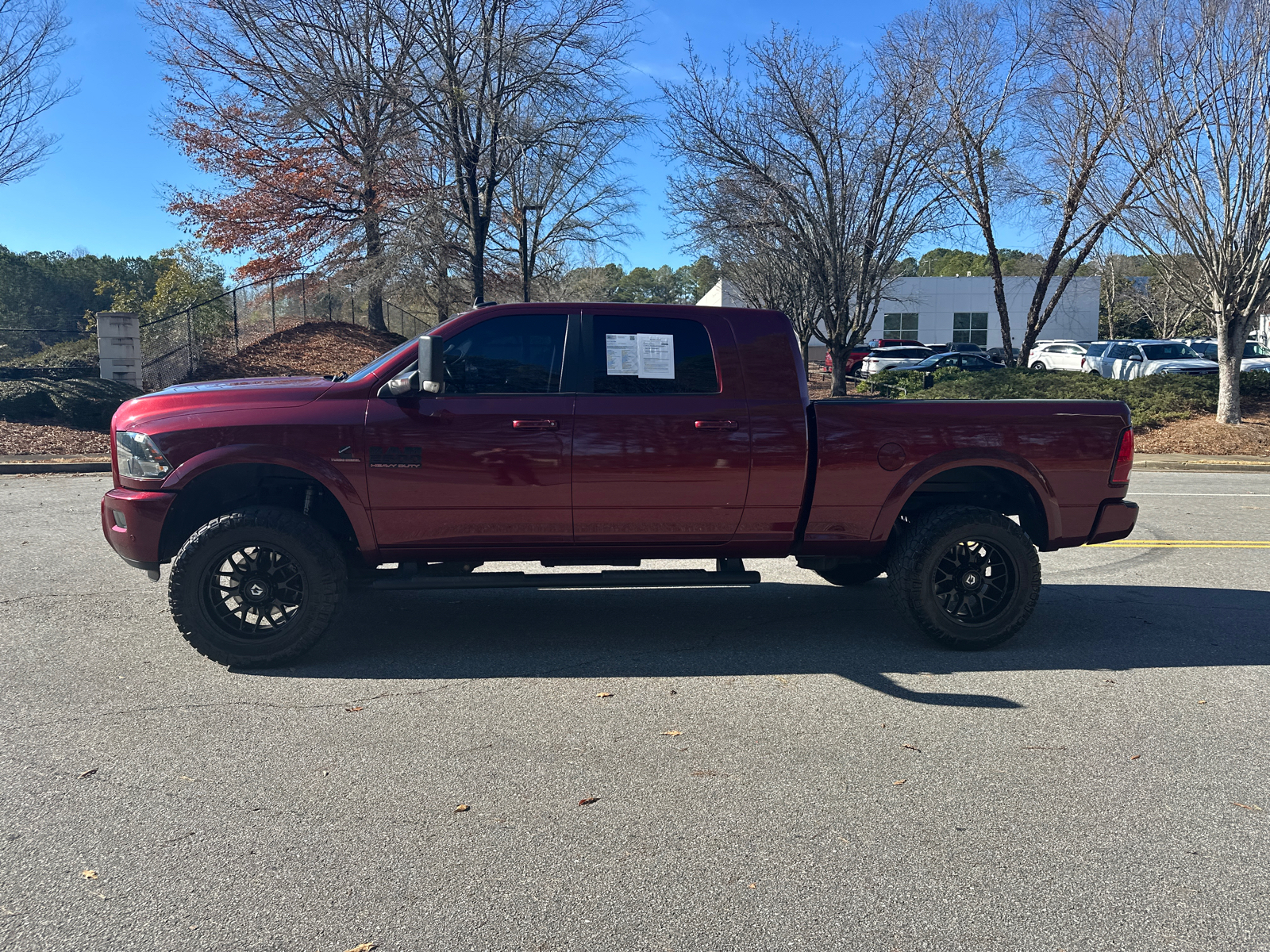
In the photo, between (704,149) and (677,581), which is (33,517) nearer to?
(677,581)

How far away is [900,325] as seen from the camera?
58.4 meters

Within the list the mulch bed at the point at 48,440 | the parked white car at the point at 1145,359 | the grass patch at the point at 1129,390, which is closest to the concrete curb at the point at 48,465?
the mulch bed at the point at 48,440

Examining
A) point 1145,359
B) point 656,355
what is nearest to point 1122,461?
point 656,355

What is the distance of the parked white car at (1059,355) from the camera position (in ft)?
105

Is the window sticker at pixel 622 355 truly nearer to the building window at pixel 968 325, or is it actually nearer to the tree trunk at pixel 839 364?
the tree trunk at pixel 839 364

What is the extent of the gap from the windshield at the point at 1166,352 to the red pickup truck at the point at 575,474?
87.5 ft

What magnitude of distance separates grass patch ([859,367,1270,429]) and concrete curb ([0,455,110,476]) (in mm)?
14356

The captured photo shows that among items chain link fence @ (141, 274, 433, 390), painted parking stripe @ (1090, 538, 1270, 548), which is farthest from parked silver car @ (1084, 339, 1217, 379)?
chain link fence @ (141, 274, 433, 390)

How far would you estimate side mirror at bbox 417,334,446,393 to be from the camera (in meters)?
4.92

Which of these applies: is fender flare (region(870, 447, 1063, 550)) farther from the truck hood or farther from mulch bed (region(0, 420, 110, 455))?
mulch bed (region(0, 420, 110, 455))

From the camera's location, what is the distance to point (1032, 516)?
Answer: 5910 mm

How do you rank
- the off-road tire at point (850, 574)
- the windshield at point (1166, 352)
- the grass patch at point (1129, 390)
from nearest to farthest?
the off-road tire at point (850, 574) → the grass patch at point (1129, 390) → the windshield at point (1166, 352)

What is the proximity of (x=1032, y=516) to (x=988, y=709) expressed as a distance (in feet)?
5.67

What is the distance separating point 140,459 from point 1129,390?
20.6m
